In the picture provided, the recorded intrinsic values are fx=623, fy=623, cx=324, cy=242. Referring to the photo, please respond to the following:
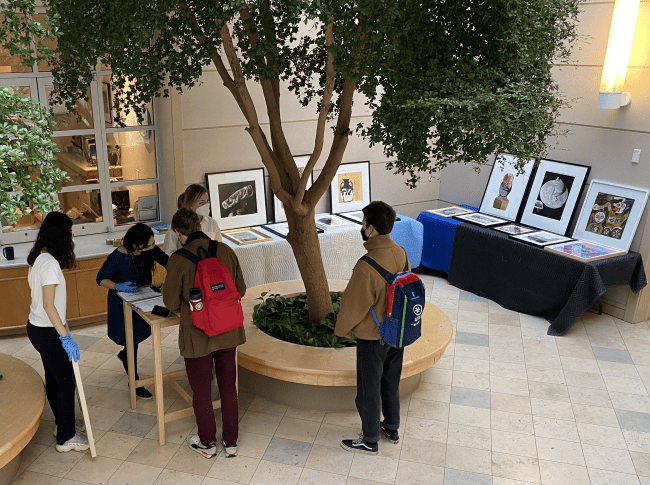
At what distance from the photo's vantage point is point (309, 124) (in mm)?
7398

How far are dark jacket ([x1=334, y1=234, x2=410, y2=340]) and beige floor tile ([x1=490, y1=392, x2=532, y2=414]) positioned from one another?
1.55m

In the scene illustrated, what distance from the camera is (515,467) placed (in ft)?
13.6

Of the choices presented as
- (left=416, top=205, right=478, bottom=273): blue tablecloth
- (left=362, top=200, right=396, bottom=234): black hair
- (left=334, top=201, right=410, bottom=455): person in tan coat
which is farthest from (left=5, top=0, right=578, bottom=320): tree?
(left=416, top=205, right=478, bottom=273): blue tablecloth

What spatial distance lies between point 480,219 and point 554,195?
92cm

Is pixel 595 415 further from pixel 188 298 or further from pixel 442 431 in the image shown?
pixel 188 298

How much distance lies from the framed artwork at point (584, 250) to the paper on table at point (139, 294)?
417cm

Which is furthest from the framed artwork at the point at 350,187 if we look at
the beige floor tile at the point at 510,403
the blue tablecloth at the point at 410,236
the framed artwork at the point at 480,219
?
the beige floor tile at the point at 510,403

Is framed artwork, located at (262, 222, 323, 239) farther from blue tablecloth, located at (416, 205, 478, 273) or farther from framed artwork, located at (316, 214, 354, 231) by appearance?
blue tablecloth, located at (416, 205, 478, 273)

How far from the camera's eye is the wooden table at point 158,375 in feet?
13.2

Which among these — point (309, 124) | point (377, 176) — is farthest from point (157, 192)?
point (377, 176)

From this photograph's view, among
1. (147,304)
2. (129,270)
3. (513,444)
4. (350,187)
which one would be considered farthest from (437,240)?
(147,304)

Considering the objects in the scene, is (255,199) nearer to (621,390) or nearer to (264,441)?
(264,441)

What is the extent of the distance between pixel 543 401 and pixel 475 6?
3165mm

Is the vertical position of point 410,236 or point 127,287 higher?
point 127,287
